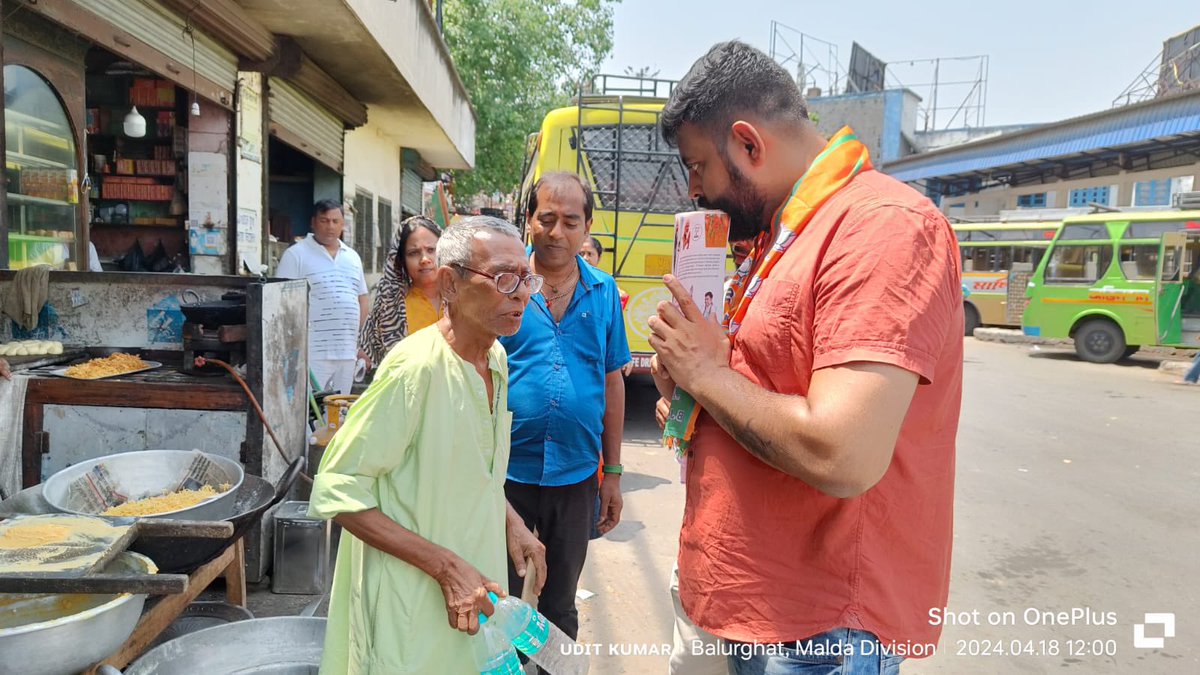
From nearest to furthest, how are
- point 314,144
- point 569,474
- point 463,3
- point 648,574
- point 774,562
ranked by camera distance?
point 774,562
point 569,474
point 648,574
point 314,144
point 463,3

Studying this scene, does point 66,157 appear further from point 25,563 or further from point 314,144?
point 25,563

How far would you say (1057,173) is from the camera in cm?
2055

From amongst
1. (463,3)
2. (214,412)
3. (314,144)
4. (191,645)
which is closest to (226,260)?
(314,144)

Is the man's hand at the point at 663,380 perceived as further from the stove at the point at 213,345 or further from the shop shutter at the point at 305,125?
the shop shutter at the point at 305,125

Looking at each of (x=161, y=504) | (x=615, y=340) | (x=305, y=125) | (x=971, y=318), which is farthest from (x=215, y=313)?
(x=971, y=318)

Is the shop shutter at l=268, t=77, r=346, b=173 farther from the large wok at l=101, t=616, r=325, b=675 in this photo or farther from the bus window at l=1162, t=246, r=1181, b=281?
the bus window at l=1162, t=246, r=1181, b=281

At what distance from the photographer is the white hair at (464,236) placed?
1.92 meters

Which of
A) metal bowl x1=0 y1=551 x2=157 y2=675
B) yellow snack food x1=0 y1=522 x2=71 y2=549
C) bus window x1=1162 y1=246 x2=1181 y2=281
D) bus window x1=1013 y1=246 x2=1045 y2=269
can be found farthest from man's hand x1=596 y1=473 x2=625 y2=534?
bus window x1=1013 y1=246 x2=1045 y2=269

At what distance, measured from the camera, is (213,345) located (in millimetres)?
3469

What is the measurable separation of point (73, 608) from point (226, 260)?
19.0 feet

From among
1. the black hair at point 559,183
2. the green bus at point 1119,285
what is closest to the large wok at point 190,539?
the black hair at point 559,183

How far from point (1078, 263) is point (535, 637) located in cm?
1535

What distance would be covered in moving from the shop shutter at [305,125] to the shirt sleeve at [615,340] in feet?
20.7

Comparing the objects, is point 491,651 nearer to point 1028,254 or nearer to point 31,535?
point 31,535
